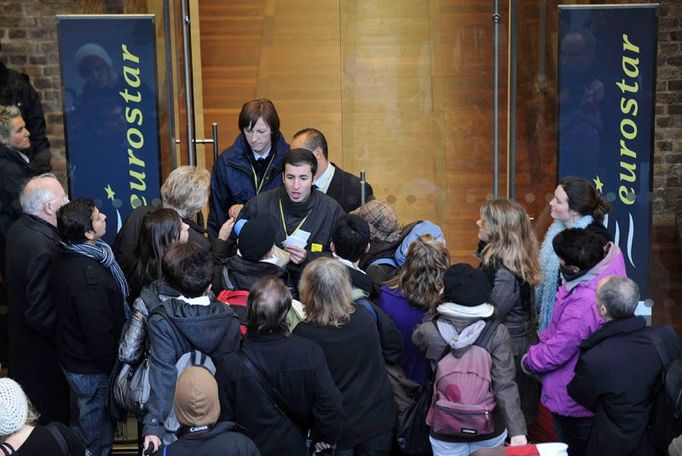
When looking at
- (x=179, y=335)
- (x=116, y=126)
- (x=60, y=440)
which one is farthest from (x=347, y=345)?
(x=116, y=126)

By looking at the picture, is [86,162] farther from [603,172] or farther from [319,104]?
[603,172]

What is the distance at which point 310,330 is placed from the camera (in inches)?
167

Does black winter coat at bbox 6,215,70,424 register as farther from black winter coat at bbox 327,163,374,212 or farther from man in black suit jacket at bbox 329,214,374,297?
black winter coat at bbox 327,163,374,212

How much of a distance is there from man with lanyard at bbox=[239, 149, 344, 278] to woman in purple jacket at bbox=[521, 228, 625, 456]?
1.19 m

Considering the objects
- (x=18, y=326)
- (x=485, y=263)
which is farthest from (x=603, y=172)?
(x=18, y=326)

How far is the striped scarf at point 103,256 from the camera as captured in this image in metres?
4.72

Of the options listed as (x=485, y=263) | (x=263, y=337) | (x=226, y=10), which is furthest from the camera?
(x=226, y=10)

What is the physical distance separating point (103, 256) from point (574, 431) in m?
2.21

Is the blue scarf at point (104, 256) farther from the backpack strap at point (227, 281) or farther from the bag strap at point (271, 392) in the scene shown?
the bag strap at point (271, 392)

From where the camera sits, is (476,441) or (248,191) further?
(248,191)

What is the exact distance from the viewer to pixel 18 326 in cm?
514

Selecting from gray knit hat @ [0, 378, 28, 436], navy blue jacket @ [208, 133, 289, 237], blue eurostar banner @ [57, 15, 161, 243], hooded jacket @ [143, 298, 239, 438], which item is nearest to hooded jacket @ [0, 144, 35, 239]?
blue eurostar banner @ [57, 15, 161, 243]

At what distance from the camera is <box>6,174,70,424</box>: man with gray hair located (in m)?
4.92

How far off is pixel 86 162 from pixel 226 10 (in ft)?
5.57
